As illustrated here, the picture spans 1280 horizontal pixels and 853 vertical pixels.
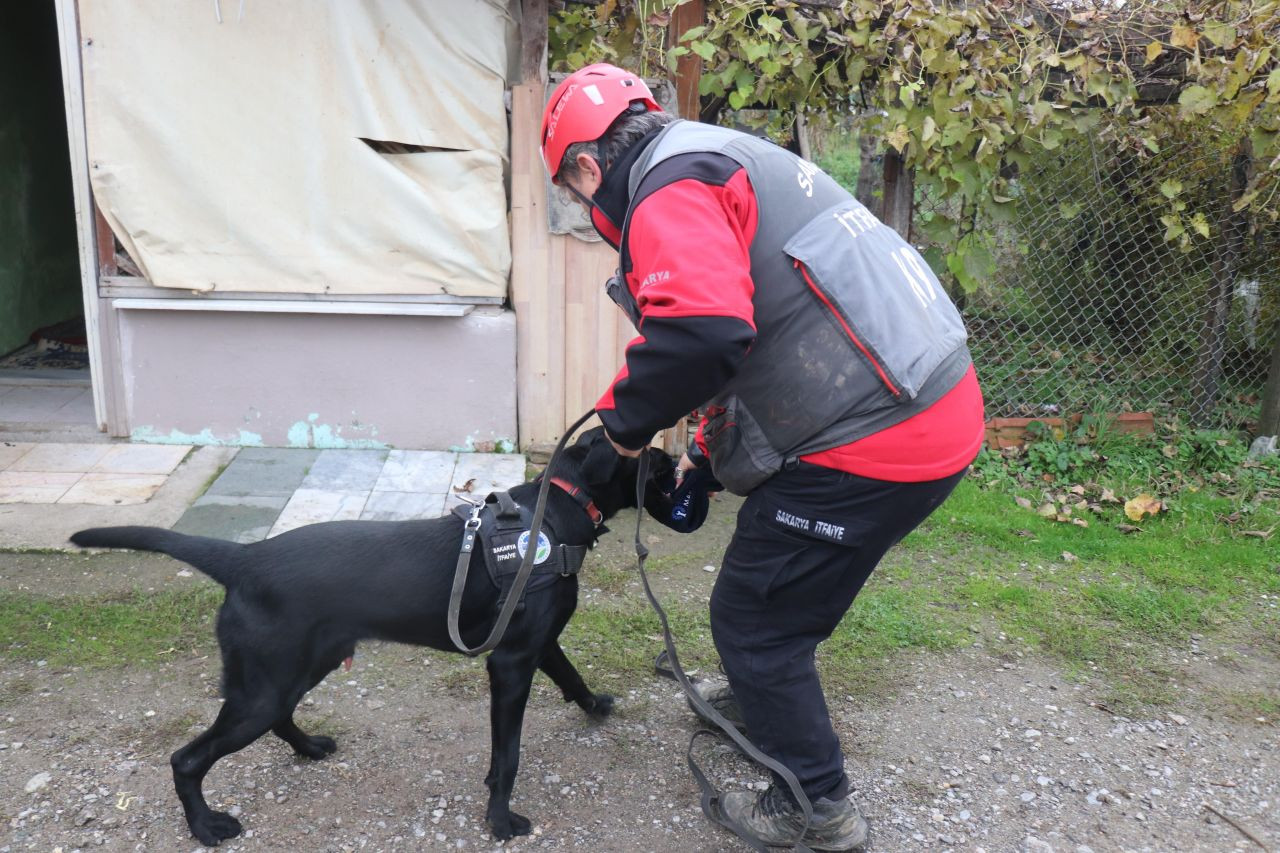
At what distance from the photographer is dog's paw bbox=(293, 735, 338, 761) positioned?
9.80ft

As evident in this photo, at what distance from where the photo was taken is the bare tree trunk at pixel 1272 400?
568 centimetres

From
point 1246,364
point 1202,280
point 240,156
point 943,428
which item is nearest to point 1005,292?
point 1202,280

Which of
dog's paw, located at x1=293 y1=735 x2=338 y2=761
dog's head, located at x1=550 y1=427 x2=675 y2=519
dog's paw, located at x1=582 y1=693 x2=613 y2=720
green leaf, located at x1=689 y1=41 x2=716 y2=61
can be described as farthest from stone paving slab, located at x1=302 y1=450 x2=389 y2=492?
green leaf, located at x1=689 y1=41 x2=716 y2=61

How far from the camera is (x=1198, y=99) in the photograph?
4.94 m

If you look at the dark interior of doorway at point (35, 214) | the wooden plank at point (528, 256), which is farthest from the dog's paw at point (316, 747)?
the dark interior of doorway at point (35, 214)

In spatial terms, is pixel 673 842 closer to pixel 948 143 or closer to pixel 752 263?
pixel 752 263

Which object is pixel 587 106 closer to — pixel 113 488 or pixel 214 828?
pixel 214 828

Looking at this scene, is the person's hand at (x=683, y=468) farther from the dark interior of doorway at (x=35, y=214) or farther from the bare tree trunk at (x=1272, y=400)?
the dark interior of doorway at (x=35, y=214)

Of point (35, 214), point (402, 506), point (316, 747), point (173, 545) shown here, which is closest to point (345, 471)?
point (402, 506)

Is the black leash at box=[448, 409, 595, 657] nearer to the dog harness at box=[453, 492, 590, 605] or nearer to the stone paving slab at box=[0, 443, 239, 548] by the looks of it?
the dog harness at box=[453, 492, 590, 605]

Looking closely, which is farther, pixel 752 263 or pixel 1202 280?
pixel 1202 280

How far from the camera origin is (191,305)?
5008mm

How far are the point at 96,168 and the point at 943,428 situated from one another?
4373 mm

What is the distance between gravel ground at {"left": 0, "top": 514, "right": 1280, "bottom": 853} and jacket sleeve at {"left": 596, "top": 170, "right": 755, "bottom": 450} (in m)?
1.42
